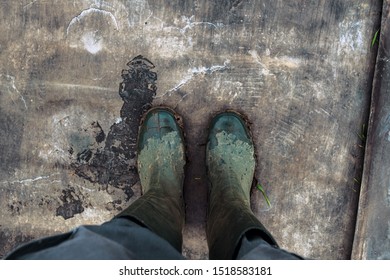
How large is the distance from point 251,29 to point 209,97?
376 mm

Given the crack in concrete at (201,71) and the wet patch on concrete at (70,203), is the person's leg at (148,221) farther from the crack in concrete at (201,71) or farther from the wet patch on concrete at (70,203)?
the wet patch on concrete at (70,203)

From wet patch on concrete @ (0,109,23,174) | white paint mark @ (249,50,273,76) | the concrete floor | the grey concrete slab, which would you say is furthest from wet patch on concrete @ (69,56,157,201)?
the grey concrete slab

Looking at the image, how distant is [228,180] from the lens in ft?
5.75

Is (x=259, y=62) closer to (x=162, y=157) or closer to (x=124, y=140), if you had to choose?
(x=162, y=157)

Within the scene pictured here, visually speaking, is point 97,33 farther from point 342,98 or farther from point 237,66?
point 342,98

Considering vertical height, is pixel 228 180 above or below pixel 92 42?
below

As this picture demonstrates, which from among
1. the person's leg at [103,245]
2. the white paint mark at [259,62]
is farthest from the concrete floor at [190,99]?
the person's leg at [103,245]

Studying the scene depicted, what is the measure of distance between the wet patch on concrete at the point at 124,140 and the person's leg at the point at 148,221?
8cm

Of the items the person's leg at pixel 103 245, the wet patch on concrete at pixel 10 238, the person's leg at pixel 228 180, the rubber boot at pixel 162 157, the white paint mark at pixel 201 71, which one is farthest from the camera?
the wet patch on concrete at pixel 10 238

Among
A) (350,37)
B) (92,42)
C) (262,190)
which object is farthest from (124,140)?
(350,37)

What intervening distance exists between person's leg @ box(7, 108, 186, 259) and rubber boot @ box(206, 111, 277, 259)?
0.14 metres

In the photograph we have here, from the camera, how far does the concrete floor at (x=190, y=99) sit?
180cm

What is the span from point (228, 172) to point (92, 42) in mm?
897

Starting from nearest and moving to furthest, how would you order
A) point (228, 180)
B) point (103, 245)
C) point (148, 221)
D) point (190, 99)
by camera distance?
point (103, 245), point (148, 221), point (228, 180), point (190, 99)
